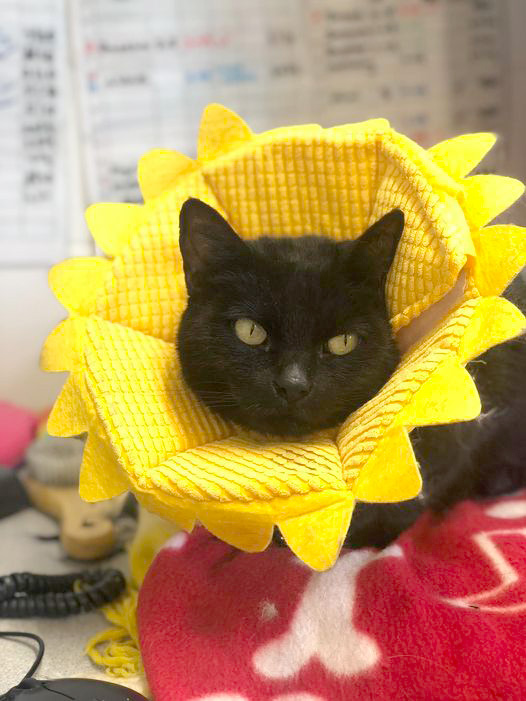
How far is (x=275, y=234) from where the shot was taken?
86 centimetres

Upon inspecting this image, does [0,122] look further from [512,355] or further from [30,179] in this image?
[512,355]

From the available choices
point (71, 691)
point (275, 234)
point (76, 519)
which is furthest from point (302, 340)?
point (76, 519)

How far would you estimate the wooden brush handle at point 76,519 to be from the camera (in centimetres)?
93

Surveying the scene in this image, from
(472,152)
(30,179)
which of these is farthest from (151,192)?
(30,179)

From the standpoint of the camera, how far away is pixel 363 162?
754 mm

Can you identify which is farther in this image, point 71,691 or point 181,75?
point 181,75

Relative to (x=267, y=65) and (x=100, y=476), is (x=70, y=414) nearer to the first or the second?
→ (x=100, y=476)

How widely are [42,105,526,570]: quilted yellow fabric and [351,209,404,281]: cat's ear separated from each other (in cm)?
2

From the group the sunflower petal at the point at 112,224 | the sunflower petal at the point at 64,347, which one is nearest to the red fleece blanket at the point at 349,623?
the sunflower petal at the point at 64,347

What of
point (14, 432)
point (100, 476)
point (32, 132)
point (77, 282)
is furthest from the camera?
point (32, 132)

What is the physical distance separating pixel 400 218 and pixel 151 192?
0.33 m

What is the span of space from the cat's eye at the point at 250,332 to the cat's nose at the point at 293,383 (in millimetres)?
62

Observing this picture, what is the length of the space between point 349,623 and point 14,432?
80 cm

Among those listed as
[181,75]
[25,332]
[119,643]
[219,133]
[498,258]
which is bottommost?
[119,643]
